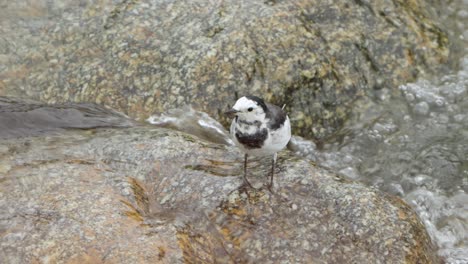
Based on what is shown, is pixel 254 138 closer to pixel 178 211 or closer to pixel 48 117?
pixel 178 211

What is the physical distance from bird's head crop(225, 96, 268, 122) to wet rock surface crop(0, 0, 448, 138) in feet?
6.42

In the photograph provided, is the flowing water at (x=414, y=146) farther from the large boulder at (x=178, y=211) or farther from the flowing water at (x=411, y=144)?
the large boulder at (x=178, y=211)

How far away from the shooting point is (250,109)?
4.75 metres

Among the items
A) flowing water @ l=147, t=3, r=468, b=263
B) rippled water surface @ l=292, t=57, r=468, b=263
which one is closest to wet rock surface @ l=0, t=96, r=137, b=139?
flowing water @ l=147, t=3, r=468, b=263

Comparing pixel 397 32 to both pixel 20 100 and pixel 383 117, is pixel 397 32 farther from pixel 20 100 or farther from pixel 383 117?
pixel 20 100

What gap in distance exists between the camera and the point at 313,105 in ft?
23.2

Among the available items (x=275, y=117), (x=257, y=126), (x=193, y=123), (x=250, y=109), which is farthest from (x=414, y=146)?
(x=250, y=109)

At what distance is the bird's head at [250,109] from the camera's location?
4746 millimetres

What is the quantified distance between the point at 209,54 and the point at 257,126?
2282 millimetres

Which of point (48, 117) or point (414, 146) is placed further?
point (414, 146)

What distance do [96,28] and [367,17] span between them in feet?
11.8

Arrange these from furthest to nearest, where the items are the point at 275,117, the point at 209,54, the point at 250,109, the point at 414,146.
A: the point at 414,146
the point at 209,54
the point at 275,117
the point at 250,109

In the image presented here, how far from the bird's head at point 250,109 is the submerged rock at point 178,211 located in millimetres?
708

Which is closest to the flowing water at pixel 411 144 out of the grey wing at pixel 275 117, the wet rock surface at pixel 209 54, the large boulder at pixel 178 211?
the wet rock surface at pixel 209 54
